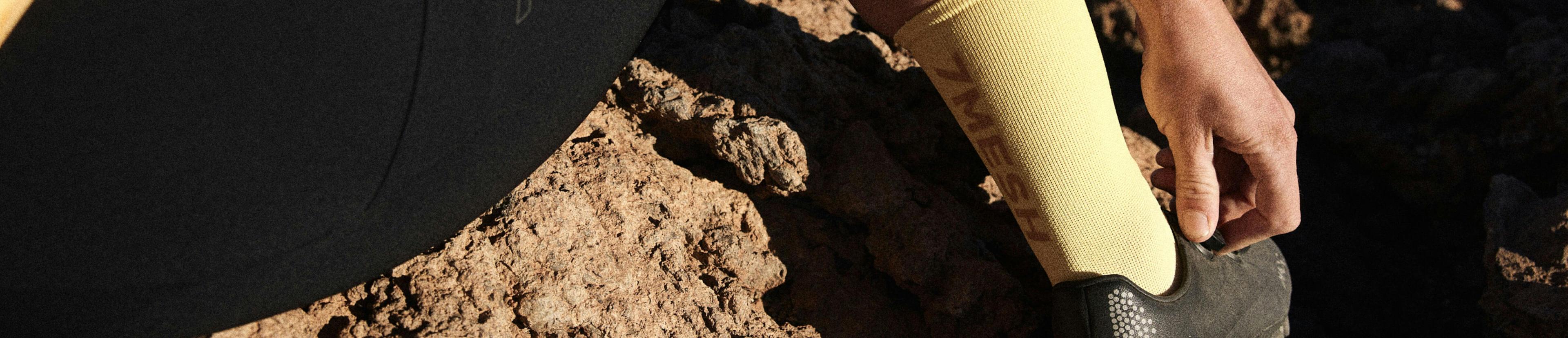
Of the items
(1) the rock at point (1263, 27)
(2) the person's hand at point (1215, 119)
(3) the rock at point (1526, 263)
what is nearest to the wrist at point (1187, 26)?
(2) the person's hand at point (1215, 119)

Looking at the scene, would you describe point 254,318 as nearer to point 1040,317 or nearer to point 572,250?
point 572,250

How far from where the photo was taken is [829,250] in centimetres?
106

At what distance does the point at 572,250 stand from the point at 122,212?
0.38 meters

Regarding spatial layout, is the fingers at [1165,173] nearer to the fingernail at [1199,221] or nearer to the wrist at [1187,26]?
the fingernail at [1199,221]

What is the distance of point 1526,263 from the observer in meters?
1.16

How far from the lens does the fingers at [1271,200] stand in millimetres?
968

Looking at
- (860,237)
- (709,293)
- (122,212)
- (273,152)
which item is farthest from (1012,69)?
(122,212)

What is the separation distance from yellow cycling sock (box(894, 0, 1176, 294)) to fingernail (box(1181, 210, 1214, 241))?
36 mm

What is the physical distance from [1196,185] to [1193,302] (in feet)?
0.44

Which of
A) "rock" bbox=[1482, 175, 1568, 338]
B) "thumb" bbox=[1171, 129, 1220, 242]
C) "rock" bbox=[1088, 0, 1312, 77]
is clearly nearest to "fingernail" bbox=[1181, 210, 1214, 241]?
"thumb" bbox=[1171, 129, 1220, 242]

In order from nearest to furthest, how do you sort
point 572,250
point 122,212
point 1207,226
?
→ point 122,212 → point 572,250 → point 1207,226

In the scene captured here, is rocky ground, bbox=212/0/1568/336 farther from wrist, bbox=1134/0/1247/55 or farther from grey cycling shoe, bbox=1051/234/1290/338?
wrist, bbox=1134/0/1247/55

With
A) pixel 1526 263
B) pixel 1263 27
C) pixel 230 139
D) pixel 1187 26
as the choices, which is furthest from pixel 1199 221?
pixel 230 139

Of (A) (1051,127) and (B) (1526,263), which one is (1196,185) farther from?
(B) (1526,263)
